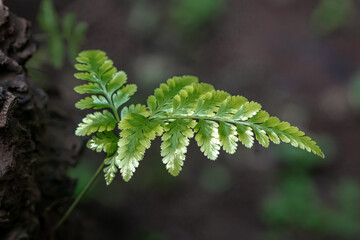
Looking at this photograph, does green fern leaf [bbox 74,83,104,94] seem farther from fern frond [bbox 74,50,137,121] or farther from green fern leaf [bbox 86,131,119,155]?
green fern leaf [bbox 86,131,119,155]

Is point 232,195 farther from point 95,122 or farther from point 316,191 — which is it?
point 95,122

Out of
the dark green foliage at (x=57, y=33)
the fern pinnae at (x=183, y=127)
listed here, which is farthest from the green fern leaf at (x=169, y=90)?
the dark green foliage at (x=57, y=33)

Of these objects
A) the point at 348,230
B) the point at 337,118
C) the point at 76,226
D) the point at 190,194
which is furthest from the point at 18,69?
the point at 337,118

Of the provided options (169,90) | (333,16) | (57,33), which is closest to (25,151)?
(169,90)

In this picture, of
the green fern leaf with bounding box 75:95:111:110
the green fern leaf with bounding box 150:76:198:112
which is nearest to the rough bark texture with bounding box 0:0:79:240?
the green fern leaf with bounding box 75:95:111:110

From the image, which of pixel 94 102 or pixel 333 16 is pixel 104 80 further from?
pixel 333 16

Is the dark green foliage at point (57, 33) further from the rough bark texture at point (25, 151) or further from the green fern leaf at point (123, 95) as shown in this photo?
the green fern leaf at point (123, 95)
